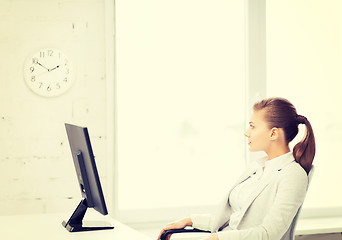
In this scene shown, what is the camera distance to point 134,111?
372cm

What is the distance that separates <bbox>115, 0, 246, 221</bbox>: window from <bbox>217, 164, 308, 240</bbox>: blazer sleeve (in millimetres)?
1474

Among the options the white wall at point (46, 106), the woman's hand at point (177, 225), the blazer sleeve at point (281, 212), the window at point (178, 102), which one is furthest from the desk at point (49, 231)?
the window at point (178, 102)

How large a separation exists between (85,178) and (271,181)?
0.85m

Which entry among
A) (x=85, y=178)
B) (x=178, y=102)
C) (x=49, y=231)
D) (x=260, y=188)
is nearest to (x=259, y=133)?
(x=260, y=188)

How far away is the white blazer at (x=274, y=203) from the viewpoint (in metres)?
2.32

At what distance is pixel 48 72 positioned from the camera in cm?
349

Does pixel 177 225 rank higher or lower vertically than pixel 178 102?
lower

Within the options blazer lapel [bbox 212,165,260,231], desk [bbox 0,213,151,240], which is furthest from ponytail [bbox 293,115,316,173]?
desk [bbox 0,213,151,240]

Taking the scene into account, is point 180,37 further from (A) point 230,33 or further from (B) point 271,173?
(B) point 271,173

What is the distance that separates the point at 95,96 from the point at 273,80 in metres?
1.33

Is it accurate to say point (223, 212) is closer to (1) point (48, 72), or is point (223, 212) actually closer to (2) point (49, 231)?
(2) point (49, 231)

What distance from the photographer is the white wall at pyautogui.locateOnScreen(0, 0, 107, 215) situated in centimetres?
343

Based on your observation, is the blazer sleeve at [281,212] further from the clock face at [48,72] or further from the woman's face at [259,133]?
the clock face at [48,72]

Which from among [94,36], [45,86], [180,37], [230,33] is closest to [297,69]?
[230,33]
